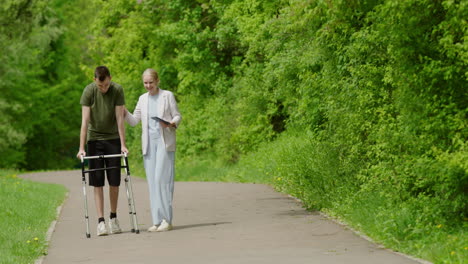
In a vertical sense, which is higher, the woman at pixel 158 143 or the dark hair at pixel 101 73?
the dark hair at pixel 101 73

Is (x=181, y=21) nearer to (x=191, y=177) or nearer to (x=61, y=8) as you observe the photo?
(x=191, y=177)

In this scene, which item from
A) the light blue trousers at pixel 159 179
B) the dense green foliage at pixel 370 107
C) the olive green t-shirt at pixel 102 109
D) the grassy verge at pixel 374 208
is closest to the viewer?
the grassy verge at pixel 374 208

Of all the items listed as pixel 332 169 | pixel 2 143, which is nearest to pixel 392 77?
pixel 332 169

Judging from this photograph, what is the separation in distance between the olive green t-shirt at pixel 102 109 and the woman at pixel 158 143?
28 cm

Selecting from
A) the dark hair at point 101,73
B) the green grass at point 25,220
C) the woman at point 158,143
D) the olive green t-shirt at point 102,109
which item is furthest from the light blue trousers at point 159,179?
the green grass at point 25,220

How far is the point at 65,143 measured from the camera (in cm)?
7250

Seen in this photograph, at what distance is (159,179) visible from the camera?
43.3ft

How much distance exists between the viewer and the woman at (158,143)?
43.2ft

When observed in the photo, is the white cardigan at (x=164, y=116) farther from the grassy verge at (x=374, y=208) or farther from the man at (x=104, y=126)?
the grassy verge at (x=374, y=208)

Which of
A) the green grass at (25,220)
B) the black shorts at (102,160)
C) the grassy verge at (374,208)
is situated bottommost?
the green grass at (25,220)

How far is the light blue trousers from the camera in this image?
1315 centimetres

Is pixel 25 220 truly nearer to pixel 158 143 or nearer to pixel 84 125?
pixel 84 125

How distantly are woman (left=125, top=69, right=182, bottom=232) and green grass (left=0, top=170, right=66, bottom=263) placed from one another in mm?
1607

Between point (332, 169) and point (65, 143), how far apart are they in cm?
6011
